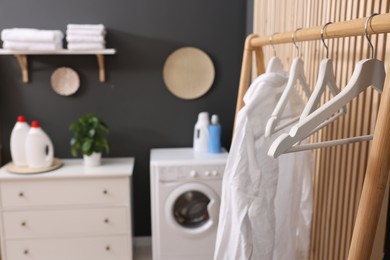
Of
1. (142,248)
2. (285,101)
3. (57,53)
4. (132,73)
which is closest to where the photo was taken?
(285,101)

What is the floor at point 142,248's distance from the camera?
3.07 m

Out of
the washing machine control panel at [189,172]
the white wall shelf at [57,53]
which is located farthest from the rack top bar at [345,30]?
the white wall shelf at [57,53]

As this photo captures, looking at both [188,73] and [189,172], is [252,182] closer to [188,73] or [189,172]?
[189,172]

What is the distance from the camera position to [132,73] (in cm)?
304

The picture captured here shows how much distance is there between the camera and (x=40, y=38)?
2.61 meters

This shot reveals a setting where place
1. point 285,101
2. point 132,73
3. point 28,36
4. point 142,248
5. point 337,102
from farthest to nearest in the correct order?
1. point 142,248
2. point 132,73
3. point 28,36
4. point 285,101
5. point 337,102

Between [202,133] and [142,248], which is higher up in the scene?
[202,133]

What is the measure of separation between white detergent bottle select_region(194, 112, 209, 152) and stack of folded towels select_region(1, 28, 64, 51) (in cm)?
121

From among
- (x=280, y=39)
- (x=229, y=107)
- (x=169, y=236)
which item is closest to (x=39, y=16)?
(x=229, y=107)

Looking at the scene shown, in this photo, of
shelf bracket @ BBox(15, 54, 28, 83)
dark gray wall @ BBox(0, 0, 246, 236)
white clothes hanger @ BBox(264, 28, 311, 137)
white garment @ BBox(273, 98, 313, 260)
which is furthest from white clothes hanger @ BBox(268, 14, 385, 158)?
shelf bracket @ BBox(15, 54, 28, 83)

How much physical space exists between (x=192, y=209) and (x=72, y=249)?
94 cm

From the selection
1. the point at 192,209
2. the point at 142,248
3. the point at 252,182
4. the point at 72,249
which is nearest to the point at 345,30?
the point at 252,182

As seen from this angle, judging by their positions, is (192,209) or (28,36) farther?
(192,209)

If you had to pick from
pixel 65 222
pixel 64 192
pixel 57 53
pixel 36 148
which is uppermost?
pixel 57 53
